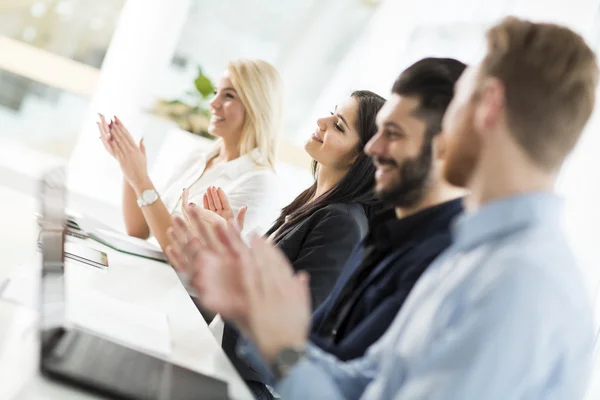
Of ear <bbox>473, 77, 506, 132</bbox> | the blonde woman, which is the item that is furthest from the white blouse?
ear <bbox>473, 77, 506, 132</bbox>

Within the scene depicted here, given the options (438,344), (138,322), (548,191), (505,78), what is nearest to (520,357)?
(438,344)

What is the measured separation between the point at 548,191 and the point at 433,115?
462 millimetres

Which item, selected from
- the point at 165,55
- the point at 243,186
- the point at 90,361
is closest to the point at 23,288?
the point at 90,361

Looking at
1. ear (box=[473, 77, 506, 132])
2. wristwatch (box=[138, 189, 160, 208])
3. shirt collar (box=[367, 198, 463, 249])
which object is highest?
ear (box=[473, 77, 506, 132])

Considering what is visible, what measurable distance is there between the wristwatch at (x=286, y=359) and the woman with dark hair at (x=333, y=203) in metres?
0.94

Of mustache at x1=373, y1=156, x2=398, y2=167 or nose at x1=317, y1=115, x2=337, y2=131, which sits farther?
nose at x1=317, y1=115, x2=337, y2=131

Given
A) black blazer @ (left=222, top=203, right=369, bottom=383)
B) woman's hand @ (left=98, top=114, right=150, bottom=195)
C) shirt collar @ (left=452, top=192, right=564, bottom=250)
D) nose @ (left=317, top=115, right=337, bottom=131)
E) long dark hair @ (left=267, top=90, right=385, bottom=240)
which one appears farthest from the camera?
woman's hand @ (left=98, top=114, right=150, bottom=195)

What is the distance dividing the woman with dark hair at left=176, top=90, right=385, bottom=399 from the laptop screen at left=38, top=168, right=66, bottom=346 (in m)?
0.72

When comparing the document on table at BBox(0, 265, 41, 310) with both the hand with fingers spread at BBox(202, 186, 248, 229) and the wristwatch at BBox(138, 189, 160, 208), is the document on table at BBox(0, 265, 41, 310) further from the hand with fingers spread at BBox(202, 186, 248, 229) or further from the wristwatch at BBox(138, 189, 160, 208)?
the wristwatch at BBox(138, 189, 160, 208)

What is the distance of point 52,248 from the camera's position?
4.40 ft

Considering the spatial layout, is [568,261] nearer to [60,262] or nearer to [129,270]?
[60,262]

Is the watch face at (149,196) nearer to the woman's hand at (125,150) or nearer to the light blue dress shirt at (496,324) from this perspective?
the woman's hand at (125,150)

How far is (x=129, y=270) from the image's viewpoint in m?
1.99

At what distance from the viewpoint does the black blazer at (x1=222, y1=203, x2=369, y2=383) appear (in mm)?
2035
